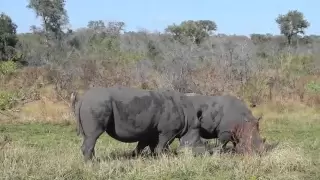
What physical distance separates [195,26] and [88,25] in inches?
834

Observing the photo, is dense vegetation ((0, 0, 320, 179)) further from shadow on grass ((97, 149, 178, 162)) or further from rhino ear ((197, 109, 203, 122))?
rhino ear ((197, 109, 203, 122))

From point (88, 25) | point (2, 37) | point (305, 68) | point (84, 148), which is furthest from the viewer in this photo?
point (88, 25)

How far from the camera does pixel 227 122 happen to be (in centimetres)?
1088

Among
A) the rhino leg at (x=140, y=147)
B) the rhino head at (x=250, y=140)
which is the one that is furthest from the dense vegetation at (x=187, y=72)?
the rhino head at (x=250, y=140)

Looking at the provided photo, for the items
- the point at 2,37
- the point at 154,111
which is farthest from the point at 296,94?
the point at 2,37

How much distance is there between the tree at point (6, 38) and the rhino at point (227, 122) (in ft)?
94.4

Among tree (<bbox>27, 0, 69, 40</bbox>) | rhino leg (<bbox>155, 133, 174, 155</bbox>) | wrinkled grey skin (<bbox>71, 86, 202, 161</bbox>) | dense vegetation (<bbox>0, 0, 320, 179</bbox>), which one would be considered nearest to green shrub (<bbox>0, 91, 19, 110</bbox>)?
dense vegetation (<bbox>0, 0, 320, 179</bbox>)

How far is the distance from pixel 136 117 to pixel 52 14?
41.1m

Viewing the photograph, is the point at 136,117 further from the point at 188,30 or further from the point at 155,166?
the point at 188,30

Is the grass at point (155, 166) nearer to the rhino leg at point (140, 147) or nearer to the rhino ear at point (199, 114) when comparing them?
the rhino leg at point (140, 147)

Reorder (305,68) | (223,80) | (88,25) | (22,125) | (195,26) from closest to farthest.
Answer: (22,125)
(223,80)
(305,68)
(195,26)
(88,25)

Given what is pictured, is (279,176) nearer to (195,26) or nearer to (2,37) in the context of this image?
(2,37)

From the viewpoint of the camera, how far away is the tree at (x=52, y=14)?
48.4 metres

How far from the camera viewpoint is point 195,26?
2125 inches
